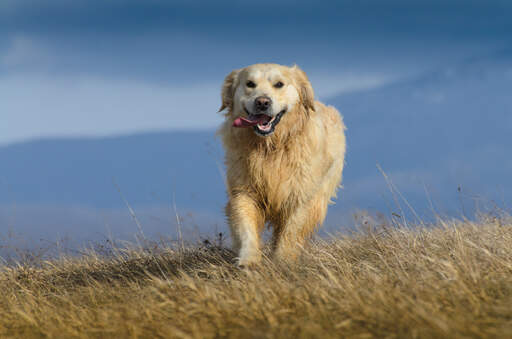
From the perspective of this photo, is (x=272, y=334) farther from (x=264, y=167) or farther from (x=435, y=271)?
(x=264, y=167)

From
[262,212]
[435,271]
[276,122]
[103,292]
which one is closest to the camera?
[435,271]

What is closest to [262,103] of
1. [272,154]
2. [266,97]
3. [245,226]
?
[266,97]

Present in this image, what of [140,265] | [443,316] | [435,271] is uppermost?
[443,316]

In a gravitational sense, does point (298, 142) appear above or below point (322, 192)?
above

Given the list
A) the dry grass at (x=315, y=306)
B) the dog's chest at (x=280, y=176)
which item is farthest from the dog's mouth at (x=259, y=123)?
the dry grass at (x=315, y=306)

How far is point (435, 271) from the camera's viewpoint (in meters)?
4.10

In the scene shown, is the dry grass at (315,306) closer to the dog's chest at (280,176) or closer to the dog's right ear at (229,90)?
the dog's chest at (280,176)

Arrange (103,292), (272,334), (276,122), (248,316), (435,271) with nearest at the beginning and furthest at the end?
(272,334) → (248,316) → (435,271) → (103,292) → (276,122)

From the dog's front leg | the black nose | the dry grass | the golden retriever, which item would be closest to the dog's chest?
the golden retriever

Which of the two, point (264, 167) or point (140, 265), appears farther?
point (140, 265)

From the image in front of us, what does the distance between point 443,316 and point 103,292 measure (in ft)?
9.80

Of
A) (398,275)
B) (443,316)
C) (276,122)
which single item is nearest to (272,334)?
(443,316)

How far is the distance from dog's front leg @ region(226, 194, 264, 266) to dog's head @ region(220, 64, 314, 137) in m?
0.75

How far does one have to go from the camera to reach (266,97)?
16.1ft
